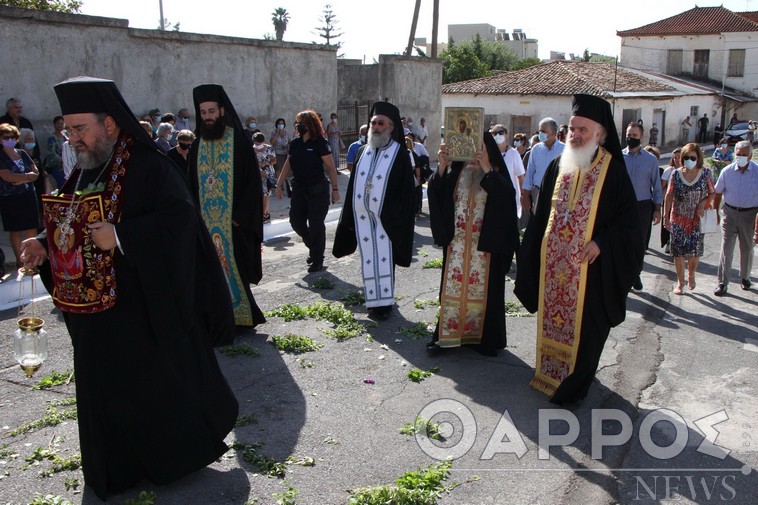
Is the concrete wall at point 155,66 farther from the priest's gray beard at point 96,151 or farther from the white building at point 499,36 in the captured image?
the white building at point 499,36

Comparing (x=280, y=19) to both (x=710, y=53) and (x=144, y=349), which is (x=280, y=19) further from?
(x=144, y=349)

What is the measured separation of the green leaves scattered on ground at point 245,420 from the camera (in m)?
5.05

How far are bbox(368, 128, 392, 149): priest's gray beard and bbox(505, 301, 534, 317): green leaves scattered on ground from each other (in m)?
2.19

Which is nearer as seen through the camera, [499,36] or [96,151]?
[96,151]

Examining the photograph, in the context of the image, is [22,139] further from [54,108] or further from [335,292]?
[335,292]

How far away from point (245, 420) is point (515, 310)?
376 cm

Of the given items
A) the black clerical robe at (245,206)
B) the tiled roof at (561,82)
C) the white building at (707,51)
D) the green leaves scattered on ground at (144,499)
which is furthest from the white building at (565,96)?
the green leaves scattered on ground at (144,499)

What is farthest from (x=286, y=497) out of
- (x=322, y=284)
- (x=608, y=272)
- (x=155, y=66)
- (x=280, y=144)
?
(x=280, y=144)

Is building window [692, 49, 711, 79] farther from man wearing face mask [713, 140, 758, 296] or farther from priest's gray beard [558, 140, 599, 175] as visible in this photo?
priest's gray beard [558, 140, 599, 175]

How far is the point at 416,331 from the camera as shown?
7.14 m

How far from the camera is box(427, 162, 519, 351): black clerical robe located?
611 cm

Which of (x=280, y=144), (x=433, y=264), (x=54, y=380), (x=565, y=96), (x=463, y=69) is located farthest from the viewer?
(x=463, y=69)

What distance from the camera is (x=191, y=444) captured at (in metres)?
4.21

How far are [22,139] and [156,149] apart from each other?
25.3 feet
